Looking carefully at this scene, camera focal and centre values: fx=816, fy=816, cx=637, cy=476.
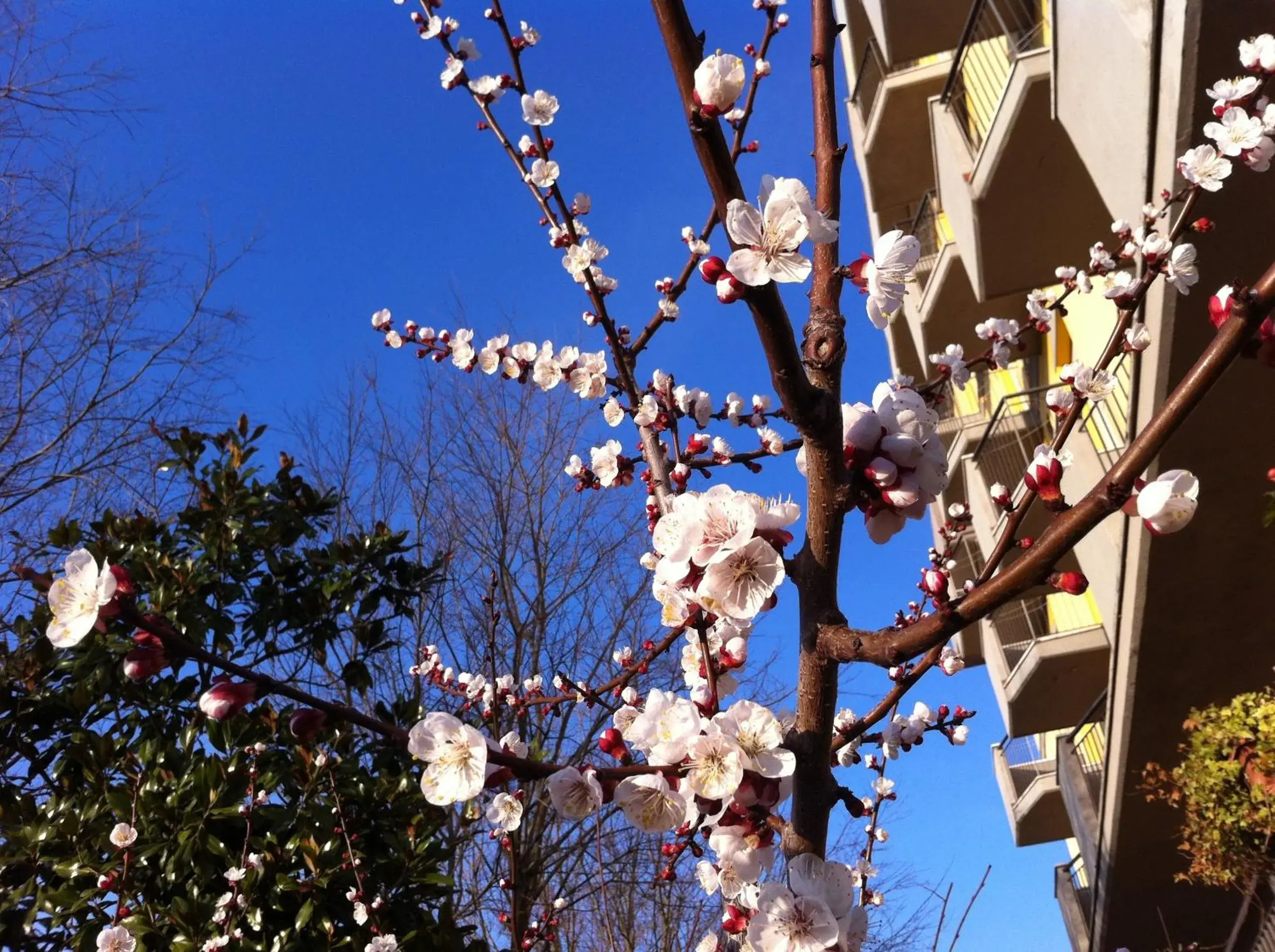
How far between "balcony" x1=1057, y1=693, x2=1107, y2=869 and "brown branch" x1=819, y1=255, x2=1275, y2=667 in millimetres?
6715

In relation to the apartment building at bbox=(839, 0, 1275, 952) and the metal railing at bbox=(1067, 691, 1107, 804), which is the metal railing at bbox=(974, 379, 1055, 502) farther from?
the metal railing at bbox=(1067, 691, 1107, 804)

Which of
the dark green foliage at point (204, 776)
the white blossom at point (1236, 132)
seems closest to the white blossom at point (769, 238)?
the white blossom at point (1236, 132)

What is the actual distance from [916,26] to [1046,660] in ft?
18.5

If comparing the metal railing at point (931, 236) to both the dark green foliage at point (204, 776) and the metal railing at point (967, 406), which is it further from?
the dark green foliage at point (204, 776)

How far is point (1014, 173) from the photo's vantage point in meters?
5.43

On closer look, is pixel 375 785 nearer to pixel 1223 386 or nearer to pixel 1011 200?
pixel 1223 386

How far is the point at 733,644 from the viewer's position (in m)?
1.30

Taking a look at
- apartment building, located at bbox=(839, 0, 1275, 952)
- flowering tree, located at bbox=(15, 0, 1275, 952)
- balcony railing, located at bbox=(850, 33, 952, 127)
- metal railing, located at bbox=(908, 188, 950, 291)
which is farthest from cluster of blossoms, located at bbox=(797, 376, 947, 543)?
balcony railing, located at bbox=(850, 33, 952, 127)

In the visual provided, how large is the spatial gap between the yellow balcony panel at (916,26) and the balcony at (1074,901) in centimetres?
766

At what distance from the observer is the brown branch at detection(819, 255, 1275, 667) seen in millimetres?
749

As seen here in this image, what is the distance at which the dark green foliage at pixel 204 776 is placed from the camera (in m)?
2.60

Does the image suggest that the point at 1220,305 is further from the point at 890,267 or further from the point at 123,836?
the point at 123,836

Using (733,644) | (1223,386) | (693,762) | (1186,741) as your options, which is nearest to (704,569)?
(693,762)

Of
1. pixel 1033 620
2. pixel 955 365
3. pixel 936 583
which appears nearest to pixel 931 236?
pixel 1033 620
